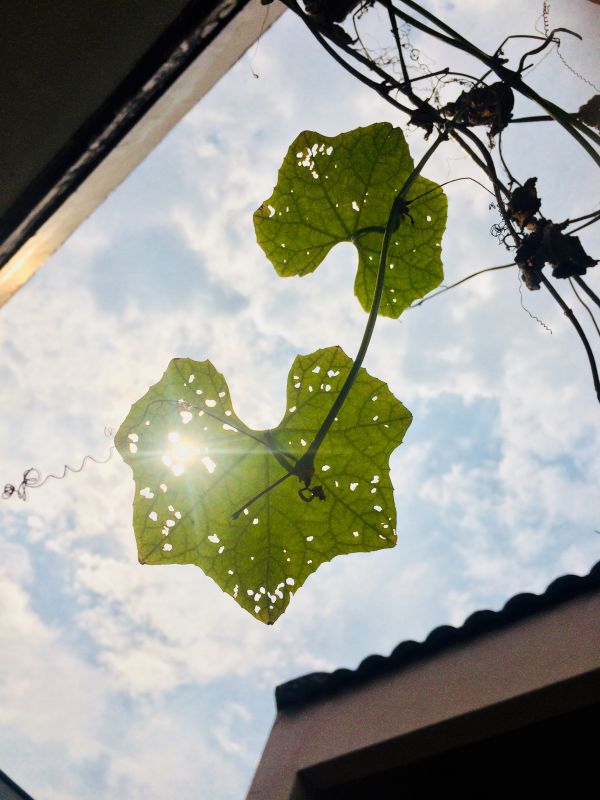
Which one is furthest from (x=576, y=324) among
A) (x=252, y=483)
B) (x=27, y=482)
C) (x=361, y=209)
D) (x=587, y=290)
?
(x=27, y=482)

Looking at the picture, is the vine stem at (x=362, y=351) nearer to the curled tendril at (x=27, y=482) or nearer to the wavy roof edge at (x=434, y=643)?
the curled tendril at (x=27, y=482)

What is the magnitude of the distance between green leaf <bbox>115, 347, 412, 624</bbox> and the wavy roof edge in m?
0.76

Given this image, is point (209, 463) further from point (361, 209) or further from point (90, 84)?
point (90, 84)

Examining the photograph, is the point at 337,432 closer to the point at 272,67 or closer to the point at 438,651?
the point at 272,67

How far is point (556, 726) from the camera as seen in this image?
1.28 m

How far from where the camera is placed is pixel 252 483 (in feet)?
2.95

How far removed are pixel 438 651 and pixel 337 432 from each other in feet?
2.92

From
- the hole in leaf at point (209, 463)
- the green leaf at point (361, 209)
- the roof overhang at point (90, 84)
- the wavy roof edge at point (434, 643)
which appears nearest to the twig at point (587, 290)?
the green leaf at point (361, 209)

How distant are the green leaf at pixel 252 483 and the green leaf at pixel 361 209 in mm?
198

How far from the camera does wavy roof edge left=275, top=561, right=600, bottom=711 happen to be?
1379mm

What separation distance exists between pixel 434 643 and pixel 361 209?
1116mm

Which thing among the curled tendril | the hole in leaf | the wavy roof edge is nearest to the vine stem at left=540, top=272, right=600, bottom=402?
the hole in leaf

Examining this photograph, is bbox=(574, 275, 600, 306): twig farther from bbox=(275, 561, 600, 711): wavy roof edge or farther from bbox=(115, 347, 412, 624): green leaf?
bbox=(275, 561, 600, 711): wavy roof edge

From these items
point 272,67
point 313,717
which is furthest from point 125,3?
point 313,717
